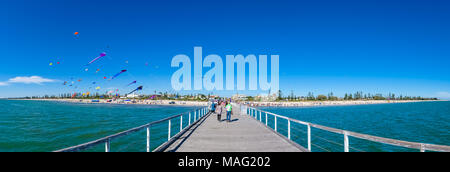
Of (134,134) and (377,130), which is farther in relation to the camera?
(377,130)

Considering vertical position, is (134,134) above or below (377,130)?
above

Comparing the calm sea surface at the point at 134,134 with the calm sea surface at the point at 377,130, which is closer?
the calm sea surface at the point at 377,130

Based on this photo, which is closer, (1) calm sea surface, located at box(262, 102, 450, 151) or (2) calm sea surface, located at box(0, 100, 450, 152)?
(1) calm sea surface, located at box(262, 102, 450, 151)
